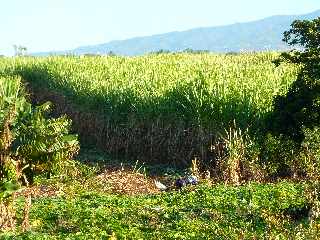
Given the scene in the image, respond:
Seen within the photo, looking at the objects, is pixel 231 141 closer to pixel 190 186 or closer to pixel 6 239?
pixel 190 186

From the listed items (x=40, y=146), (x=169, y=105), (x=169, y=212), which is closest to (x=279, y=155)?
(x=169, y=212)

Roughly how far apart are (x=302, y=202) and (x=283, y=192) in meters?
0.50

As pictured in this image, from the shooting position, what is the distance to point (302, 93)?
11.5 meters

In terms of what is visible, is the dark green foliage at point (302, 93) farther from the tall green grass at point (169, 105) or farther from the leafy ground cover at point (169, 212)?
the leafy ground cover at point (169, 212)

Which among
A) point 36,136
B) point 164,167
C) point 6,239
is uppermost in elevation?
point 36,136

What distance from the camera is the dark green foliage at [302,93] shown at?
444 inches

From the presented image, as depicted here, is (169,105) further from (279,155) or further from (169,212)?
(169,212)

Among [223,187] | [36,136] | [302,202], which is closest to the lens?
[36,136]

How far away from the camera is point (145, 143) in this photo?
14867 mm

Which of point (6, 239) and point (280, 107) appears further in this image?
point (280, 107)

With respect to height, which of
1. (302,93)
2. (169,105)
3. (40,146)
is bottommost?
(169,105)

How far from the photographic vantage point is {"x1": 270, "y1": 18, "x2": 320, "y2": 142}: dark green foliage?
37.0ft

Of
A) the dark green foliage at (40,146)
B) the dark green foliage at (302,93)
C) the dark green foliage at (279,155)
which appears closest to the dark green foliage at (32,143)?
the dark green foliage at (40,146)

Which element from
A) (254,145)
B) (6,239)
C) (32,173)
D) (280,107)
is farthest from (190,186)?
(6,239)
